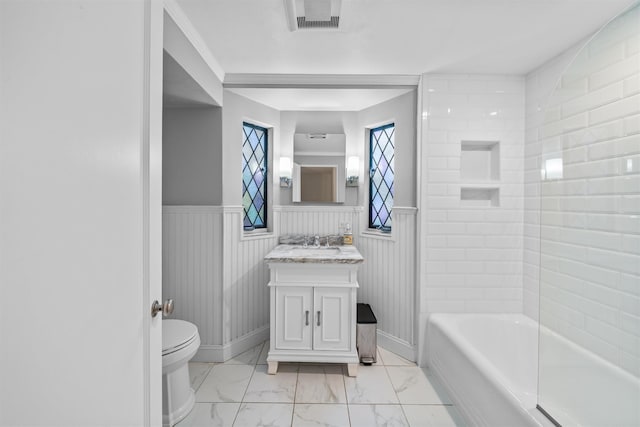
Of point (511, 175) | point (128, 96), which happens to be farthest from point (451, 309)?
point (128, 96)

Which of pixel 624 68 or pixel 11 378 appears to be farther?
pixel 624 68

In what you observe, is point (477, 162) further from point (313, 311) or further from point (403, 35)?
point (313, 311)

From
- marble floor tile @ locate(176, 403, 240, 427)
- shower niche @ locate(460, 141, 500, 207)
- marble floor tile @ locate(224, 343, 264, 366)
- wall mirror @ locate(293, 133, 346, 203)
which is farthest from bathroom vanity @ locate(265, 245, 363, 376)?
shower niche @ locate(460, 141, 500, 207)

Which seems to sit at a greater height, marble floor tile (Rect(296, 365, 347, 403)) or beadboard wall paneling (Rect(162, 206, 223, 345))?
beadboard wall paneling (Rect(162, 206, 223, 345))

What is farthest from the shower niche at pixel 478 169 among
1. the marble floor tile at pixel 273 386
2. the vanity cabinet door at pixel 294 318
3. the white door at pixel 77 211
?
the white door at pixel 77 211

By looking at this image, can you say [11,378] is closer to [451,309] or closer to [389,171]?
[451,309]

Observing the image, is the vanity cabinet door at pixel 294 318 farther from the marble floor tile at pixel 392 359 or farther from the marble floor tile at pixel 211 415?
the marble floor tile at pixel 392 359

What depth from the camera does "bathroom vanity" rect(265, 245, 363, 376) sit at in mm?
2295

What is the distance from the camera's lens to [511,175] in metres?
2.42

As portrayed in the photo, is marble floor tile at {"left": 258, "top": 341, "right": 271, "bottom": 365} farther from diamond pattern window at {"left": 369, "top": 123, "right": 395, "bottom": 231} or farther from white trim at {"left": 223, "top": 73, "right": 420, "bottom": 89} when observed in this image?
white trim at {"left": 223, "top": 73, "right": 420, "bottom": 89}

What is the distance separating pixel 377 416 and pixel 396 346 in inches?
32.4

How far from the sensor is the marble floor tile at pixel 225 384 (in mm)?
2049

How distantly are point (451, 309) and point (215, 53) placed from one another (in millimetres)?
2581

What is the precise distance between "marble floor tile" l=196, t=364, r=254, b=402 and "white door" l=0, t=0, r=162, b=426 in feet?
3.96
